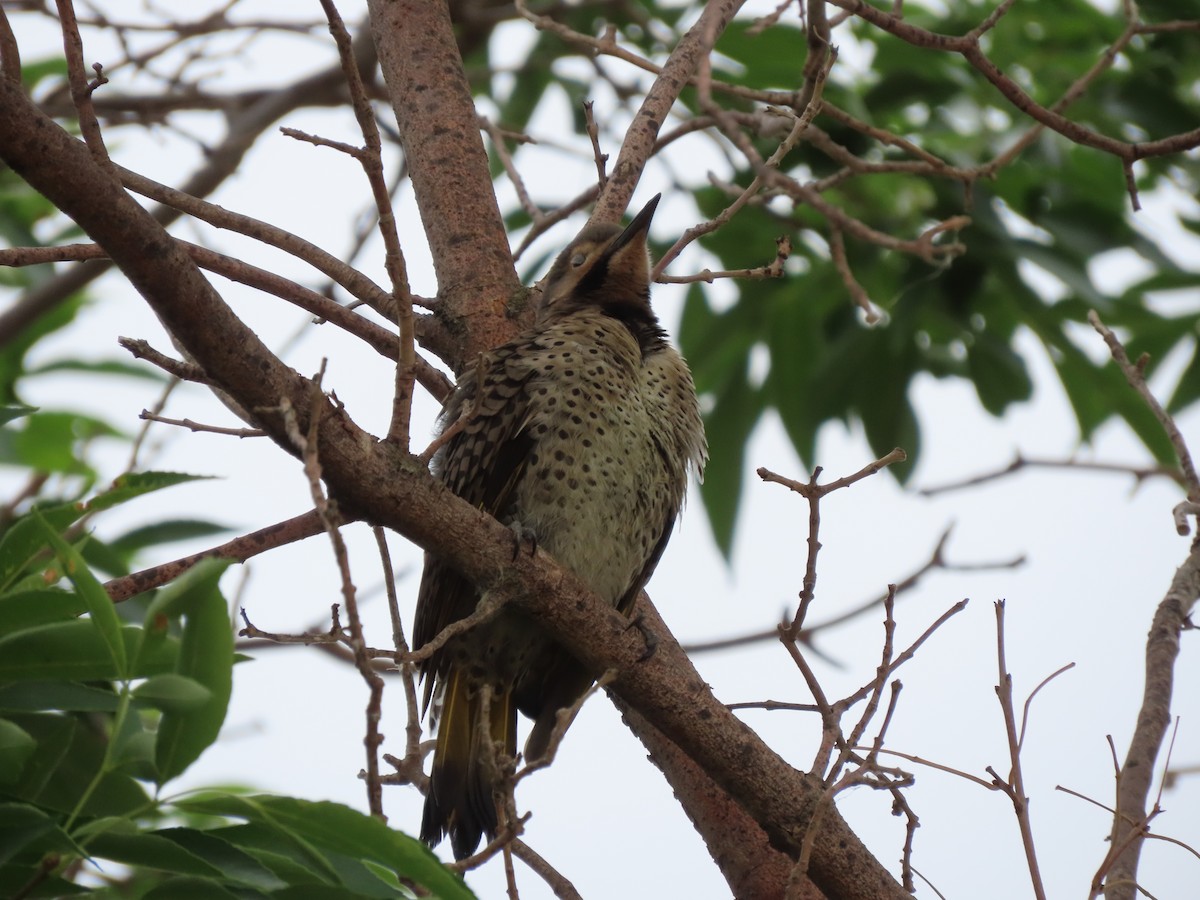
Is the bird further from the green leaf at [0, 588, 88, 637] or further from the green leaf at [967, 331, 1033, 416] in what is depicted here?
the green leaf at [0, 588, 88, 637]

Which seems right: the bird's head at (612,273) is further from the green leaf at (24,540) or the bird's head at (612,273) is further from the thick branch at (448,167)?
the green leaf at (24,540)

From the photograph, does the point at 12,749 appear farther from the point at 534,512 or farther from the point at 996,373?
the point at 996,373

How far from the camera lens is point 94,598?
1678 mm

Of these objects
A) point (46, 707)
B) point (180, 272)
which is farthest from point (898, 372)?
point (46, 707)

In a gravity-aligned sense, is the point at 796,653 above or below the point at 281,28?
below

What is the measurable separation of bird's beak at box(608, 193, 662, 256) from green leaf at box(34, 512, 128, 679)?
2.68 m

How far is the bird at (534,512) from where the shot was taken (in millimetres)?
3359

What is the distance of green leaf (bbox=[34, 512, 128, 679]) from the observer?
1650 millimetres

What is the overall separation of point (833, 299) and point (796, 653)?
8.62 ft

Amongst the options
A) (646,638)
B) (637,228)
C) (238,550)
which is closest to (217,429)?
(238,550)

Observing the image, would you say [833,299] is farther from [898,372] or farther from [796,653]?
[796,653]

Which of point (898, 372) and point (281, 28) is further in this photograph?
point (281, 28)

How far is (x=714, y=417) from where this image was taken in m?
5.11

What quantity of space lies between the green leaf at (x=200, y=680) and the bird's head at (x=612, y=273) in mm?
2587
